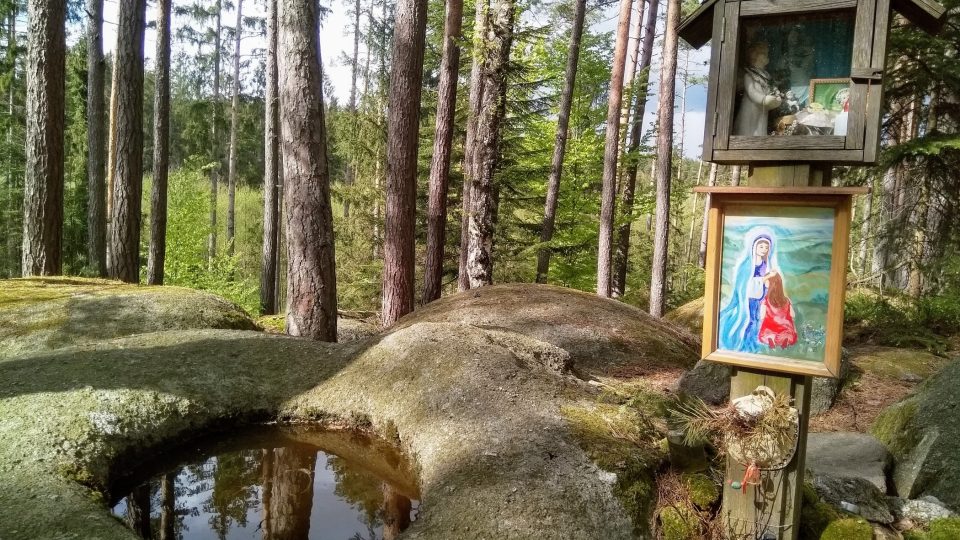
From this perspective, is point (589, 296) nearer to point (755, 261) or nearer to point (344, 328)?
point (344, 328)

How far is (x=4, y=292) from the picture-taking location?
27.1ft

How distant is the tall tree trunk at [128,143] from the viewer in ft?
33.4

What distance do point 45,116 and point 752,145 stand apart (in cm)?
1008

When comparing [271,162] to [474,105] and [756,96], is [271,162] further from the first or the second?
[756,96]

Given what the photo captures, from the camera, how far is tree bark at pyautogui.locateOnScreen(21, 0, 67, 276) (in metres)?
8.74

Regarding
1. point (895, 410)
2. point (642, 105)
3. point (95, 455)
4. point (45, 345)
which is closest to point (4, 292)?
point (45, 345)

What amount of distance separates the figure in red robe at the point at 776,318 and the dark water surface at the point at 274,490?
2464 mm

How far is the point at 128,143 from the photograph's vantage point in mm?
10703

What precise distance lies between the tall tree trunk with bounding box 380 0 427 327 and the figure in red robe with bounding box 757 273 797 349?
6347 mm

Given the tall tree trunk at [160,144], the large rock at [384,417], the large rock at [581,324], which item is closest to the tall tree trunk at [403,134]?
the large rock at [581,324]

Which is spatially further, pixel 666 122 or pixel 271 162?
pixel 271 162

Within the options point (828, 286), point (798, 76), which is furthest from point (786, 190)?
point (798, 76)

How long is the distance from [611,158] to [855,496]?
10192mm

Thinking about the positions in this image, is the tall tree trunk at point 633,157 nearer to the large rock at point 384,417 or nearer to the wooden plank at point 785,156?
the large rock at point 384,417
